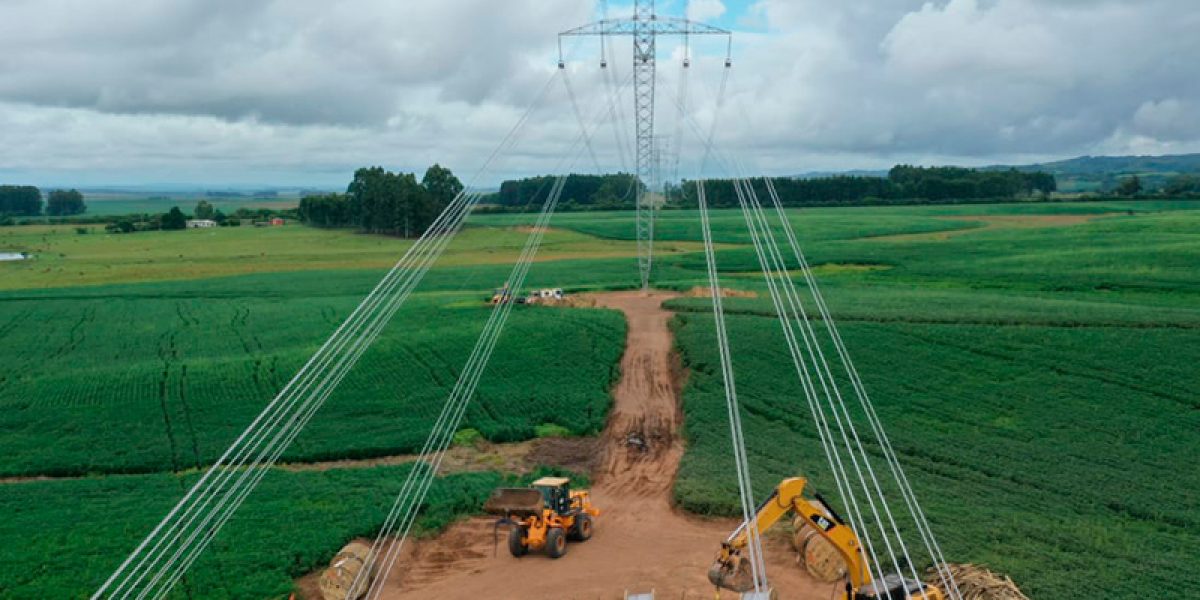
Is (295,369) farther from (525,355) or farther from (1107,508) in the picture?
(1107,508)

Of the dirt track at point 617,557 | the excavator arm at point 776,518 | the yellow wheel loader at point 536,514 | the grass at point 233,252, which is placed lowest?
the dirt track at point 617,557

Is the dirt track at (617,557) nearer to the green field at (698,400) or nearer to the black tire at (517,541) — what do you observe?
the black tire at (517,541)

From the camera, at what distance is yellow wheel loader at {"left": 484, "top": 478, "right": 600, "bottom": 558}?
25484 mm

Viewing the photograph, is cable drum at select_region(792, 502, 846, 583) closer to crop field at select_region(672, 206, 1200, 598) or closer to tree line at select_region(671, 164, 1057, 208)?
crop field at select_region(672, 206, 1200, 598)

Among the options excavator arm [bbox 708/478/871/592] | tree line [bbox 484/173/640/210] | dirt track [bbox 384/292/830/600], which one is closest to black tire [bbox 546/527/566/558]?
dirt track [bbox 384/292/830/600]

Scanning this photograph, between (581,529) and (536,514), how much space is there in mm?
2025

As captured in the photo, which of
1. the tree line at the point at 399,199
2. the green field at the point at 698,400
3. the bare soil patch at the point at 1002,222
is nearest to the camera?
the green field at the point at 698,400

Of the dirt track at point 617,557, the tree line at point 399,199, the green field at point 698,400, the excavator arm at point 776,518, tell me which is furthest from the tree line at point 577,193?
the excavator arm at point 776,518

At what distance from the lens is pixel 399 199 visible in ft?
389

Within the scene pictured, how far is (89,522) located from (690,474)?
19658mm

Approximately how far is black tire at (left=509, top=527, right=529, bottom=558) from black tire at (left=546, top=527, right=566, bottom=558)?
0.72 meters

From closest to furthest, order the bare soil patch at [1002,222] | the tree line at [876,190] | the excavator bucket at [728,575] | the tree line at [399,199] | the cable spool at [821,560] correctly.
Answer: the excavator bucket at [728,575], the cable spool at [821,560], the bare soil patch at [1002,222], the tree line at [399,199], the tree line at [876,190]

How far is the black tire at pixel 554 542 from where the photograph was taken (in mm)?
25594

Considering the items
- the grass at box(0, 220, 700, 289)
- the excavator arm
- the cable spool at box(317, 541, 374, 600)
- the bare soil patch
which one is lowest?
the cable spool at box(317, 541, 374, 600)
